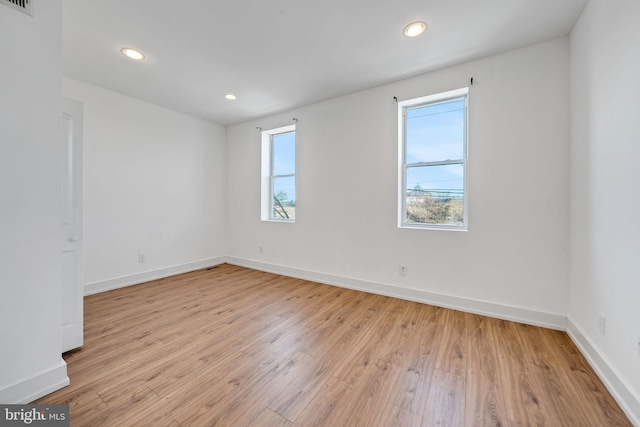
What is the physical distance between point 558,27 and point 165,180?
5.12 metres

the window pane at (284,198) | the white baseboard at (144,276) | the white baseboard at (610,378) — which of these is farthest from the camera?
the window pane at (284,198)

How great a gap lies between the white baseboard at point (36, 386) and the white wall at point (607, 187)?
3.30 meters

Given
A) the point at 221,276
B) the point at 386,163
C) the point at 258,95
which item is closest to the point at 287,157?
the point at 258,95

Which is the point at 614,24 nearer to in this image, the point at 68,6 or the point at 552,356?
the point at 552,356

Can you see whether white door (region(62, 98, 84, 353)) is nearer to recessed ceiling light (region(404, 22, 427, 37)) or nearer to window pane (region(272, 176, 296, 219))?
window pane (region(272, 176, 296, 219))

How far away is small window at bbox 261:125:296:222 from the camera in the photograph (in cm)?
429

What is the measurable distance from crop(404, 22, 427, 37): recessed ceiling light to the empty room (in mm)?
16

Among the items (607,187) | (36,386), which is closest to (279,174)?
(36,386)

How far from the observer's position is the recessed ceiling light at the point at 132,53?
2453 mm

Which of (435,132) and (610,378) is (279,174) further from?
(610,378)

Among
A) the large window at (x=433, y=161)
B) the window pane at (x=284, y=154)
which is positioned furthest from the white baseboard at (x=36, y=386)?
the window pane at (x=284, y=154)

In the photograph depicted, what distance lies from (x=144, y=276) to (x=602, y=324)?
16.7 ft

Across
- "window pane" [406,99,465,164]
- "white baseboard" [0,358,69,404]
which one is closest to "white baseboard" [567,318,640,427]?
"window pane" [406,99,465,164]

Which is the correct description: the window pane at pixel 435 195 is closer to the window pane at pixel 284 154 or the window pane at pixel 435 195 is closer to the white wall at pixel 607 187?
the white wall at pixel 607 187
